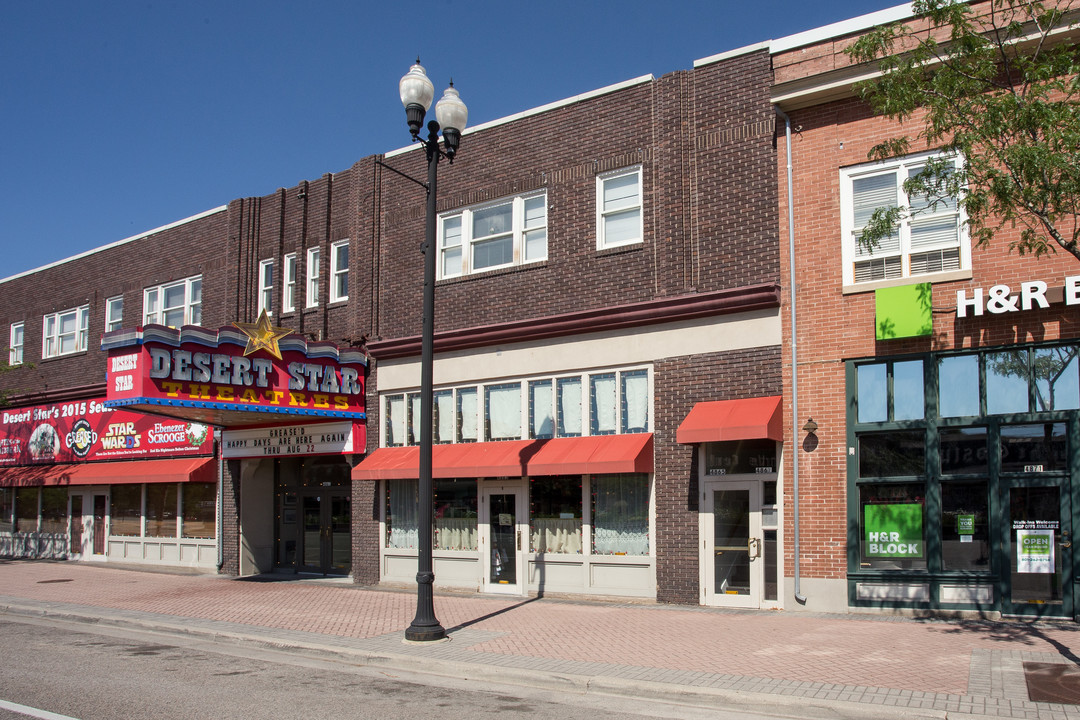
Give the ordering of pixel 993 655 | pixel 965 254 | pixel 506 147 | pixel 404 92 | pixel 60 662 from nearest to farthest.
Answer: pixel 993 655, pixel 60 662, pixel 404 92, pixel 965 254, pixel 506 147

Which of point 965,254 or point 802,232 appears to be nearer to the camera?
point 965,254

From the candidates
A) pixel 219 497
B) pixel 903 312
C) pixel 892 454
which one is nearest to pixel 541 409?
pixel 892 454

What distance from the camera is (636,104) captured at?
645 inches

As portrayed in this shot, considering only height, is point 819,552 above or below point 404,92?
below

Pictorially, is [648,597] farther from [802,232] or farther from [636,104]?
[636,104]

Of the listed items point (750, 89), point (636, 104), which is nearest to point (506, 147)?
point (636, 104)

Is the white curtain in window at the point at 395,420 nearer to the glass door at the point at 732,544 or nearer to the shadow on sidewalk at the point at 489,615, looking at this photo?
the shadow on sidewalk at the point at 489,615

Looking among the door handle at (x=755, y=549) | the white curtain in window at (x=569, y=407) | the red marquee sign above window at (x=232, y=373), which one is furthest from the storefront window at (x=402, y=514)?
the door handle at (x=755, y=549)

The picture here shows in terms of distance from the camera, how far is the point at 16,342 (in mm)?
30891

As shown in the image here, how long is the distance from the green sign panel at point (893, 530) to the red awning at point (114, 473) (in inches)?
628

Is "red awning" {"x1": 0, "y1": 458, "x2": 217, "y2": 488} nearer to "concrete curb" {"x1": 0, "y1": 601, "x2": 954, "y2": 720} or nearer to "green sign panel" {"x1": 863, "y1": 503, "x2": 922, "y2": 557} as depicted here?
"concrete curb" {"x1": 0, "y1": 601, "x2": 954, "y2": 720}

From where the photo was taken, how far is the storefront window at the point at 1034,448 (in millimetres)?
12203

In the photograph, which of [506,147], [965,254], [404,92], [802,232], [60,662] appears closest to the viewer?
[60,662]

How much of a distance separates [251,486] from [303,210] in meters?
6.97
